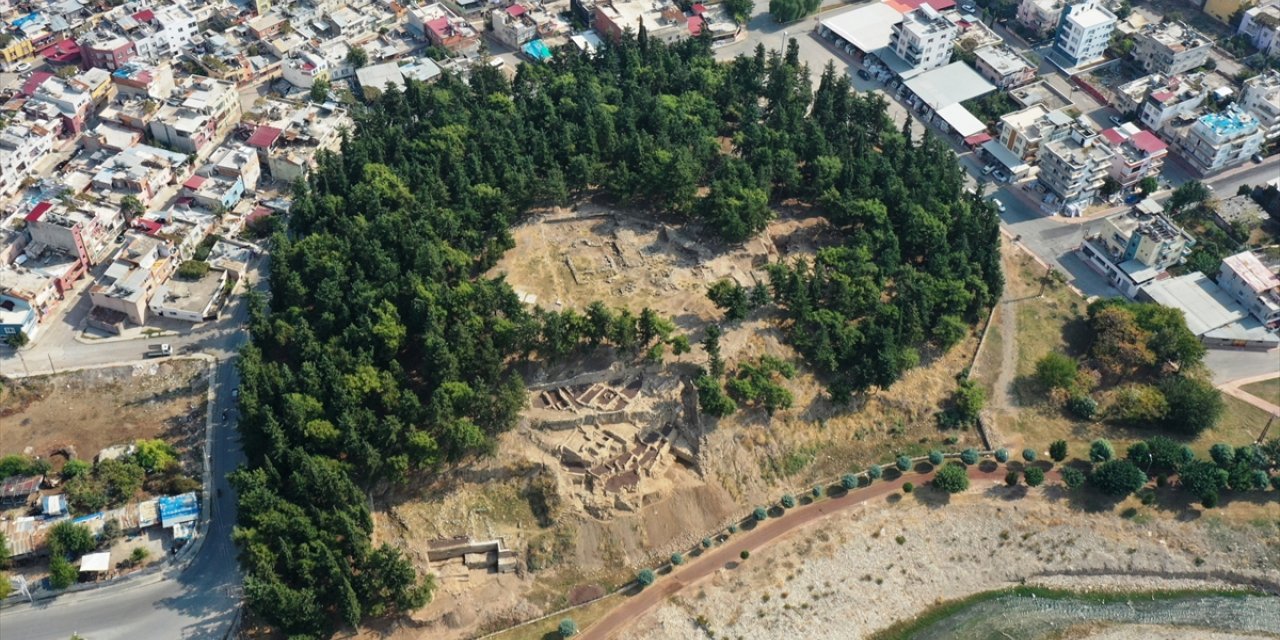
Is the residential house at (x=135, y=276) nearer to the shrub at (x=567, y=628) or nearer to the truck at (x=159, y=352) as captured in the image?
the truck at (x=159, y=352)

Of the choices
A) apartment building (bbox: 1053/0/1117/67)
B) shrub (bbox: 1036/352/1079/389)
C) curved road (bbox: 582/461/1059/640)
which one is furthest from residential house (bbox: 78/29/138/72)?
apartment building (bbox: 1053/0/1117/67)

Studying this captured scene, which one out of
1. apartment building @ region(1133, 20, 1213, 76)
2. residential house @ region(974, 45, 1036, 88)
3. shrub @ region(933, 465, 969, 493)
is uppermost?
apartment building @ region(1133, 20, 1213, 76)

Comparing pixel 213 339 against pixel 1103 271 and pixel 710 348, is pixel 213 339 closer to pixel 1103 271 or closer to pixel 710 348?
pixel 710 348

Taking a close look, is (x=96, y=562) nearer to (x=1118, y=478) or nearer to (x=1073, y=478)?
(x=1073, y=478)

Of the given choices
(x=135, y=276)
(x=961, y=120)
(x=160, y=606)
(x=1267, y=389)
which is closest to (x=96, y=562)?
(x=160, y=606)

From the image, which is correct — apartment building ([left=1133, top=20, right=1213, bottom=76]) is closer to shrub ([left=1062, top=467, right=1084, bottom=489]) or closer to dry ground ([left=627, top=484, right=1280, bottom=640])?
dry ground ([left=627, top=484, right=1280, bottom=640])

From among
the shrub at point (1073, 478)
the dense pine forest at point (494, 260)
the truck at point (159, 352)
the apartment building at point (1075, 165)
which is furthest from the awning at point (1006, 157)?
the truck at point (159, 352)
